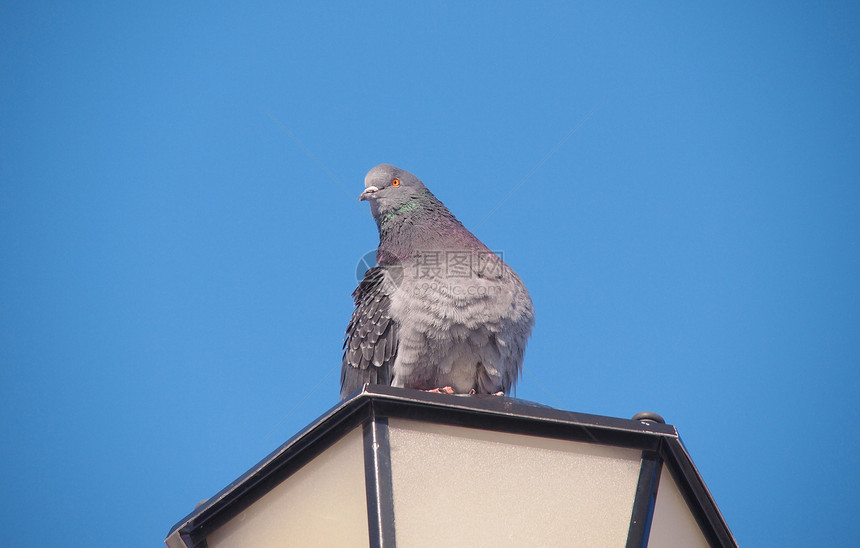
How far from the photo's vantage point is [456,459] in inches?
109

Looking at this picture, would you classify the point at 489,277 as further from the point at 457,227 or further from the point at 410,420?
the point at 410,420

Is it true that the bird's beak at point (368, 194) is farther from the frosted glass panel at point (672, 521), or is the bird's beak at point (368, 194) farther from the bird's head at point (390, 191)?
the frosted glass panel at point (672, 521)

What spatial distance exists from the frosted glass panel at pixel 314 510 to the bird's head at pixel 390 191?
16.9 ft

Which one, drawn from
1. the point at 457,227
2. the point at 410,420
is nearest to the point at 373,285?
the point at 457,227

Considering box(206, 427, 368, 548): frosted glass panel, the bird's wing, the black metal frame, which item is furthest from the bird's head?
box(206, 427, 368, 548): frosted glass panel

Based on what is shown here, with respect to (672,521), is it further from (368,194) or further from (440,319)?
(368,194)

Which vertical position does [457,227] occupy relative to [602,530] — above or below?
above

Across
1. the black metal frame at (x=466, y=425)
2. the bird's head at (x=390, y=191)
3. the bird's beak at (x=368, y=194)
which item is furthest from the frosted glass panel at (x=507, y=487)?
the bird's beak at (x=368, y=194)

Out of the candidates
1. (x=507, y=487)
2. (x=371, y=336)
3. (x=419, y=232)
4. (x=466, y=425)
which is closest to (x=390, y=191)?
(x=419, y=232)

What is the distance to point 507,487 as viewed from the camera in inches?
109

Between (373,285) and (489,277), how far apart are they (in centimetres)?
121

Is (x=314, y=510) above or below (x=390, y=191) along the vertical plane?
below

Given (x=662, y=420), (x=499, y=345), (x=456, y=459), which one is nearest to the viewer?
(x=456, y=459)

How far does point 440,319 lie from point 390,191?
2.29 m
